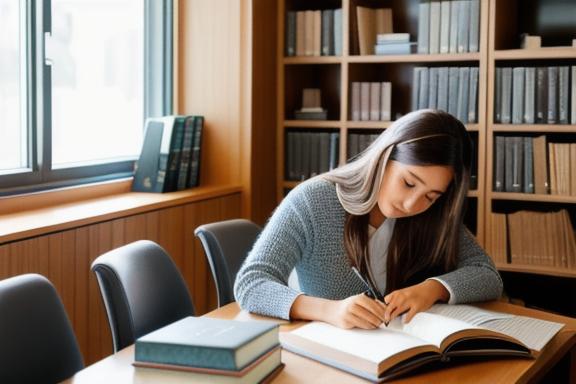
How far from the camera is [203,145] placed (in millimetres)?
3744

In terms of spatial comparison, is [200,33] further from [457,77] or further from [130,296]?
[130,296]

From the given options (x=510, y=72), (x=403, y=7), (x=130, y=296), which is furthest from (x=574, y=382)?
(x=403, y=7)

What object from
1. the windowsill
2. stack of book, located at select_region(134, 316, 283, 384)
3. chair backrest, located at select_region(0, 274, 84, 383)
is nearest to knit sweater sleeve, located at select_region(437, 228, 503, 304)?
stack of book, located at select_region(134, 316, 283, 384)

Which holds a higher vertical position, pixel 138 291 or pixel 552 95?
pixel 552 95

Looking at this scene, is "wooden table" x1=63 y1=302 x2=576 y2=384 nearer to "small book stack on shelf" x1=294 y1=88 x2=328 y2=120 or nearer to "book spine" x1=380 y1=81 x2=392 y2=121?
"book spine" x1=380 y1=81 x2=392 y2=121

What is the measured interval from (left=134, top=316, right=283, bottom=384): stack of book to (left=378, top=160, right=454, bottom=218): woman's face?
593 millimetres

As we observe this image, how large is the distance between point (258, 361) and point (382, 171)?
72 cm

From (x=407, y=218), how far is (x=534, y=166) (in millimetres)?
1535

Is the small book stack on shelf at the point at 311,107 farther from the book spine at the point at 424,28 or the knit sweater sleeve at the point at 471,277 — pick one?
the knit sweater sleeve at the point at 471,277

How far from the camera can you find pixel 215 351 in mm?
1279

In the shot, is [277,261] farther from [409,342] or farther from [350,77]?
[350,77]

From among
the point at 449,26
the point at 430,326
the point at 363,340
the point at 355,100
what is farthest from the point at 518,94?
the point at 363,340

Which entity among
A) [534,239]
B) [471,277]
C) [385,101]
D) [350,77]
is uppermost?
[350,77]

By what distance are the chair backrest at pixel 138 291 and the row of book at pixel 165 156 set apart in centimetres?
139
